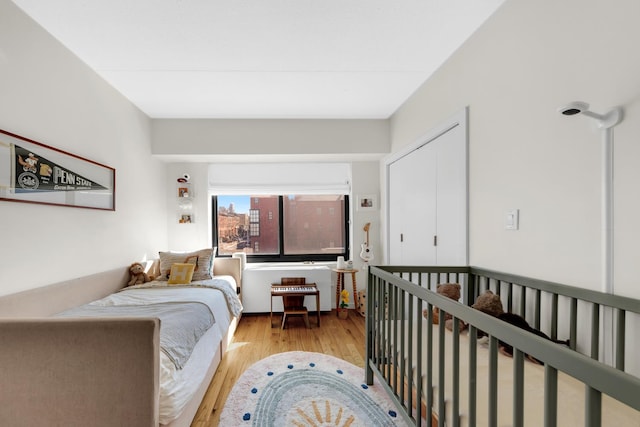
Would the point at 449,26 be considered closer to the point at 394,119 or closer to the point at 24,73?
the point at 394,119

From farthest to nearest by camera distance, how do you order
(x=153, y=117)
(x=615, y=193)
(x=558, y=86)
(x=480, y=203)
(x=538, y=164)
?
(x=153, y=117), (x=480, y=203), (x=538, y=164), (x=558, y=86), (x=615, y=193)

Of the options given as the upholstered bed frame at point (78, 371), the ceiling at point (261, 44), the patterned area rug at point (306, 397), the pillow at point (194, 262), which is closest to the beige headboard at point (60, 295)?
the pillow at point (194, 262)

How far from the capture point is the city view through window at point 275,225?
155 inches

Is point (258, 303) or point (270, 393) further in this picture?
point (258, 303)

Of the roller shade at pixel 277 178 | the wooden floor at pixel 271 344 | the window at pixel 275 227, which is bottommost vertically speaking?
the wooden floor at pixel 271 344

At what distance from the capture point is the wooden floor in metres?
1.90

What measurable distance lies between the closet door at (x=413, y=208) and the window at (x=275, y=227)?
0.87m

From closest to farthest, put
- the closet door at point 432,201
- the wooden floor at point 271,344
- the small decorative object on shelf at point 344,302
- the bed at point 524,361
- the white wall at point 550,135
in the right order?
the bed at point 524,361
the white wall at point 550,135
the wooden floor at point 271,344
the closet door at point 432,201
the small decorative object on shelf at point 344,302

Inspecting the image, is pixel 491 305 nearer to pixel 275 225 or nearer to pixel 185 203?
pixel 275 225

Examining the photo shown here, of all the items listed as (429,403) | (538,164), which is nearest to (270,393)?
(429,403)

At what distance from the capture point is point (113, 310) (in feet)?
6.35

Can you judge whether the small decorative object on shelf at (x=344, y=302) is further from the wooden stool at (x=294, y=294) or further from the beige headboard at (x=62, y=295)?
the beige headboard at (x=62, y=295)

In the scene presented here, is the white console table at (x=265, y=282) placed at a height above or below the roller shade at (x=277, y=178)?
below

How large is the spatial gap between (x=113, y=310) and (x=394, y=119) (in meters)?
3.02
